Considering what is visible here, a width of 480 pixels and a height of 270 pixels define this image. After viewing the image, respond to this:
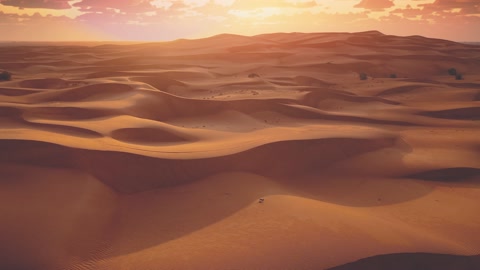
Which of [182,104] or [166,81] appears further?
[166,81]

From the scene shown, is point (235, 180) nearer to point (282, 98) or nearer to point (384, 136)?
point (384, 136)

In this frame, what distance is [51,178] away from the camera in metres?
5.68

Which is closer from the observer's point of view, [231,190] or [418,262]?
[418,262]

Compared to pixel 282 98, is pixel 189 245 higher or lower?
lower

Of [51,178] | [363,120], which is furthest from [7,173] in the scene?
[363,120]

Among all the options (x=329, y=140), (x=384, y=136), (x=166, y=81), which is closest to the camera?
(x=329, y=140)

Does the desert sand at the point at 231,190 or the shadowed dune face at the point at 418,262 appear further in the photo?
the desert sand at the point at 231,190

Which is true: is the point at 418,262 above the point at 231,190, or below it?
below

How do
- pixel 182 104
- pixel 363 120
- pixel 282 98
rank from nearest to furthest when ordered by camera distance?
pixel 363 120 < pixel 182 104 < pixel 282 98

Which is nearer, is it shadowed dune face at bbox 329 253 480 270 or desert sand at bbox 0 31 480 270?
shadowed dune face at bbox 329 253 480 270

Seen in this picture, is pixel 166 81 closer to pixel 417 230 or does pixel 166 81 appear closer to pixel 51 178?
pixel 51 178

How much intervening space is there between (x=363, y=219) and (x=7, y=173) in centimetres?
Answer: 524

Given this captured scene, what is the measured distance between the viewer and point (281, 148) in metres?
7.64

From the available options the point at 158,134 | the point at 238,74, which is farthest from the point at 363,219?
the point at 238,74
